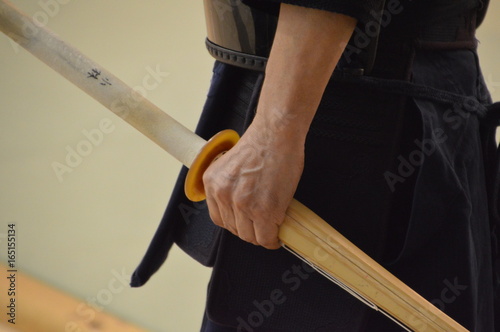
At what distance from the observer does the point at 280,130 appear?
1.96ft

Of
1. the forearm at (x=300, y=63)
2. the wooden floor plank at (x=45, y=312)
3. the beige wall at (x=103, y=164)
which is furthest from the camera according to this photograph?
the beige wall at (x=103, y=164)

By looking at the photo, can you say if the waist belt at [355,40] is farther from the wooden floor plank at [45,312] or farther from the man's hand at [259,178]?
the wooden floor plank at [45,312]

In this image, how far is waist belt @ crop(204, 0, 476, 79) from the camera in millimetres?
663

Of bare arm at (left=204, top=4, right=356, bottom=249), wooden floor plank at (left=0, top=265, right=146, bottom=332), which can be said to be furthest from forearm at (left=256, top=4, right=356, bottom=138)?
wooden floor plank at (left=0, top=265, right=146, bottom=332)

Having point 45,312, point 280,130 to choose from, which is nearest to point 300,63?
point 280,130

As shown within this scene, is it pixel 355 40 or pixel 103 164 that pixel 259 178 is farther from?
pixel 103 164

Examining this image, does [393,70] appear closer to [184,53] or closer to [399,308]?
[399,308]

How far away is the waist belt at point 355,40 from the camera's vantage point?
26.1 inches

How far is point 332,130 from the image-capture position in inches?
27.2

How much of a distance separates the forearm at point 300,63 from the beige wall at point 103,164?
4.16 ft

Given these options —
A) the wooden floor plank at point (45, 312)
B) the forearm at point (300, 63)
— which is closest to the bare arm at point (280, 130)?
the forearm at point (300, 63)

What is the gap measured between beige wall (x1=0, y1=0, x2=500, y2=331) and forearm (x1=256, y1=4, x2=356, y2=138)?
1268 millimetres

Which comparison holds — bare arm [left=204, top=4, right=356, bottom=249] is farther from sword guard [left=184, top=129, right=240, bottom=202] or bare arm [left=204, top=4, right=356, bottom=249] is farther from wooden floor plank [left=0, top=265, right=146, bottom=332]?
wooden floor plank [left=0, top=265, right=146, bottom=332]

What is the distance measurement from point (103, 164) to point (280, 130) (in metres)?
1.37
